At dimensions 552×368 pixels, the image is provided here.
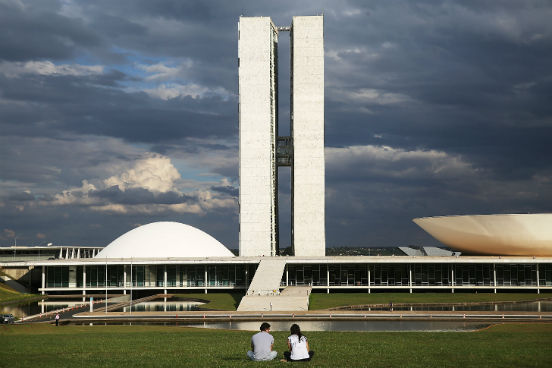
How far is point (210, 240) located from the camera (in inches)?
2938

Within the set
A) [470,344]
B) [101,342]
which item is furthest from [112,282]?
[470,344]

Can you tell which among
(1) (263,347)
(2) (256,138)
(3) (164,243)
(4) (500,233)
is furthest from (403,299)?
(1) (263,347)

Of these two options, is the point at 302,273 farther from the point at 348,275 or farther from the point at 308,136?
the point at 308,136

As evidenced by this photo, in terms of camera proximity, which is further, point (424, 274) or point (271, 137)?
point (271, 137)

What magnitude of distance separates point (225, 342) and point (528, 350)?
1119 cm

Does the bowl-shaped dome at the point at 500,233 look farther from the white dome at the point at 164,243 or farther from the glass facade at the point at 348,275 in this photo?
the white dome at the point at 164,243

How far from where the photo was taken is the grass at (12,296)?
56306 mm

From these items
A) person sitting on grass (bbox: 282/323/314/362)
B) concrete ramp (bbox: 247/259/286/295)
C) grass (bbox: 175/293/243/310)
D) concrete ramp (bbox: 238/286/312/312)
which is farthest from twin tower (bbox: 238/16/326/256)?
person sitting on grass (bbox: 282/323/314/362)

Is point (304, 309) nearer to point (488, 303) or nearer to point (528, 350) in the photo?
point (488, 303)

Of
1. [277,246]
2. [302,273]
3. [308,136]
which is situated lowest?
[302,273]

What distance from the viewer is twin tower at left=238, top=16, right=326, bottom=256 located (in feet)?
255

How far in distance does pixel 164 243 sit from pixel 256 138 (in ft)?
58.9

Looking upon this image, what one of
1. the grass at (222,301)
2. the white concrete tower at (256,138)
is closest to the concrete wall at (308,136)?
the white concrete tower at (256,138)

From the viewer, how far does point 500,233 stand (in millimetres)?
62906
